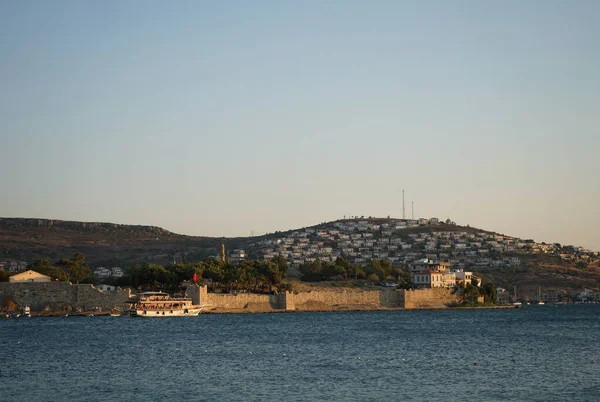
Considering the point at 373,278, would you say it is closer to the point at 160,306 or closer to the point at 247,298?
the point at 247,298

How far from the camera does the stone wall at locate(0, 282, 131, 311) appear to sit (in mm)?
67562

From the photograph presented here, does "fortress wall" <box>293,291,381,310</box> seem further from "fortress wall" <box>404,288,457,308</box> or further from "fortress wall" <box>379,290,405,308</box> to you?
"fortress wall" <box>404,288,457,308</box>

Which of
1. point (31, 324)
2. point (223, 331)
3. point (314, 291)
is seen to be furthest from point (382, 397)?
point (314, 291)

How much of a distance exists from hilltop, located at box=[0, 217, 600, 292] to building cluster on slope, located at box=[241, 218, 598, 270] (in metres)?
0.16

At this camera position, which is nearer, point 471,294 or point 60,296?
point 60,296

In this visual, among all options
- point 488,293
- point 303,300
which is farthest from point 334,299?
point 488,293

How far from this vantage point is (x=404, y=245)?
14588 cm

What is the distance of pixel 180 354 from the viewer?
36.5 metres

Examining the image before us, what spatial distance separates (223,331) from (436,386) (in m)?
26.0

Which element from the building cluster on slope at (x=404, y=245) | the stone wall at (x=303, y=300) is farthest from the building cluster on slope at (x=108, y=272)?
the stone wall at (x=303, y=300)

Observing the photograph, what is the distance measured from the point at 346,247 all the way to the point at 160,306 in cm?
8237

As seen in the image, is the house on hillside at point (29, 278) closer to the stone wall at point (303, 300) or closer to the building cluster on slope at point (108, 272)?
the stone wall at point (303, 300)

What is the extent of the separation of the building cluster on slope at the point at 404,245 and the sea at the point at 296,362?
76.7 meters

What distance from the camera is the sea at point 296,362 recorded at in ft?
82.2
